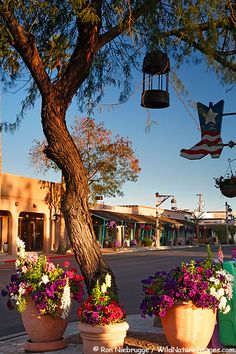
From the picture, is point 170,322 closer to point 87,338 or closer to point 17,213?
point 87,338

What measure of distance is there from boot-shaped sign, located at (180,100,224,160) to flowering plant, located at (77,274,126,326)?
3317 mm

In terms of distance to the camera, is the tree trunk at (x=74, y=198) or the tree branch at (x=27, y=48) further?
the tree branch at (x=27, y=48)

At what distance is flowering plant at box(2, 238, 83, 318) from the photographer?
22.8 ft

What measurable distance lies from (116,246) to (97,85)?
124 feet

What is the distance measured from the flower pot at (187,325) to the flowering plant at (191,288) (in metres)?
0.09

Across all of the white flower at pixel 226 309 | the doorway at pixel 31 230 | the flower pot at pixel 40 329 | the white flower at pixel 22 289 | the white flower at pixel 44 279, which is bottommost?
the flower pot at pixel 40 329

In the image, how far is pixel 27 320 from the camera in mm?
7125

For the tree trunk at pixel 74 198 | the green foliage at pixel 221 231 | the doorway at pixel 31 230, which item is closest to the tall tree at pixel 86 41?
the tree trunk at pixel 74 198

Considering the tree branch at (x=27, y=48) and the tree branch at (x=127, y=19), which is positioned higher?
the tree branch at (x=127, y=19)

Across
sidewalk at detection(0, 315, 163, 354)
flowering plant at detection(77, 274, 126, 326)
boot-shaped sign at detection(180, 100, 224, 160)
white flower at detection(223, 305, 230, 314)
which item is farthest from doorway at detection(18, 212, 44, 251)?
white flower at detection(223, 305, 230, 314)

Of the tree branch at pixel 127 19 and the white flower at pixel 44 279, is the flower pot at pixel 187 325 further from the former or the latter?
the tree branch at pixel 127 19

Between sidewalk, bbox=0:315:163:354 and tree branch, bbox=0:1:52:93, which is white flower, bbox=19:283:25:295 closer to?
sidewalk, bbox=0:315:163:354

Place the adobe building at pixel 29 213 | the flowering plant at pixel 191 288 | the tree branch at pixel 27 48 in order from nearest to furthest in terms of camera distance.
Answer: the flowering plant at pixel 191 288 < the tree branch at pixel 27 48 < the adobe building at pixel 29 213

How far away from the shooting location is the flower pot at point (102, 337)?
6219 millimetres
